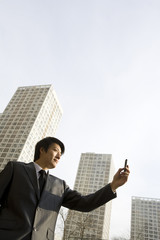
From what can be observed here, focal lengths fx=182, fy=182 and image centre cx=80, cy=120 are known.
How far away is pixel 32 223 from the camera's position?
1690 millimetres

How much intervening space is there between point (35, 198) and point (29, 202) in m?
0.08

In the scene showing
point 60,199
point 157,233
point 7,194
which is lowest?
point 7,194

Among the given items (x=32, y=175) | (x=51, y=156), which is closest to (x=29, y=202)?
(x=32, y=175)

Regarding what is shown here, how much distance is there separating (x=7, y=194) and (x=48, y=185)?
17.3 inches

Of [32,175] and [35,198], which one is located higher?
[32,175]

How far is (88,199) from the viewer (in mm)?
2180

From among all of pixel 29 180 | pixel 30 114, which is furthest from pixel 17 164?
pixel 30 114

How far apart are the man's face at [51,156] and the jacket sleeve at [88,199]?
0.36 meters

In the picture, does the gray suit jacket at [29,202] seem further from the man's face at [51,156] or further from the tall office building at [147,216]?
the tall office building at [147,216]

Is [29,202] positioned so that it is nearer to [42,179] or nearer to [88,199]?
[42,179]

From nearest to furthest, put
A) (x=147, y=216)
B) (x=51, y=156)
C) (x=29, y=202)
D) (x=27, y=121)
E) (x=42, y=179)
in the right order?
(x=29, y=202) → (x=42, y=179) → (x=51, y=156) → (x=27, y=121) → (x=147, y=216)

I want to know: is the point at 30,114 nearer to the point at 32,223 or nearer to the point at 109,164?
the point at 109,164

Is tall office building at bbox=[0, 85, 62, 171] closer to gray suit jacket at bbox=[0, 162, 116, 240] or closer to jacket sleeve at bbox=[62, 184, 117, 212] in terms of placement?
jacket sleeve at bbox=[62, 184, 117, 212]

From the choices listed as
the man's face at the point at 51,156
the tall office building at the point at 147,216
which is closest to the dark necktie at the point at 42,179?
the man's face at the point at 51,156
